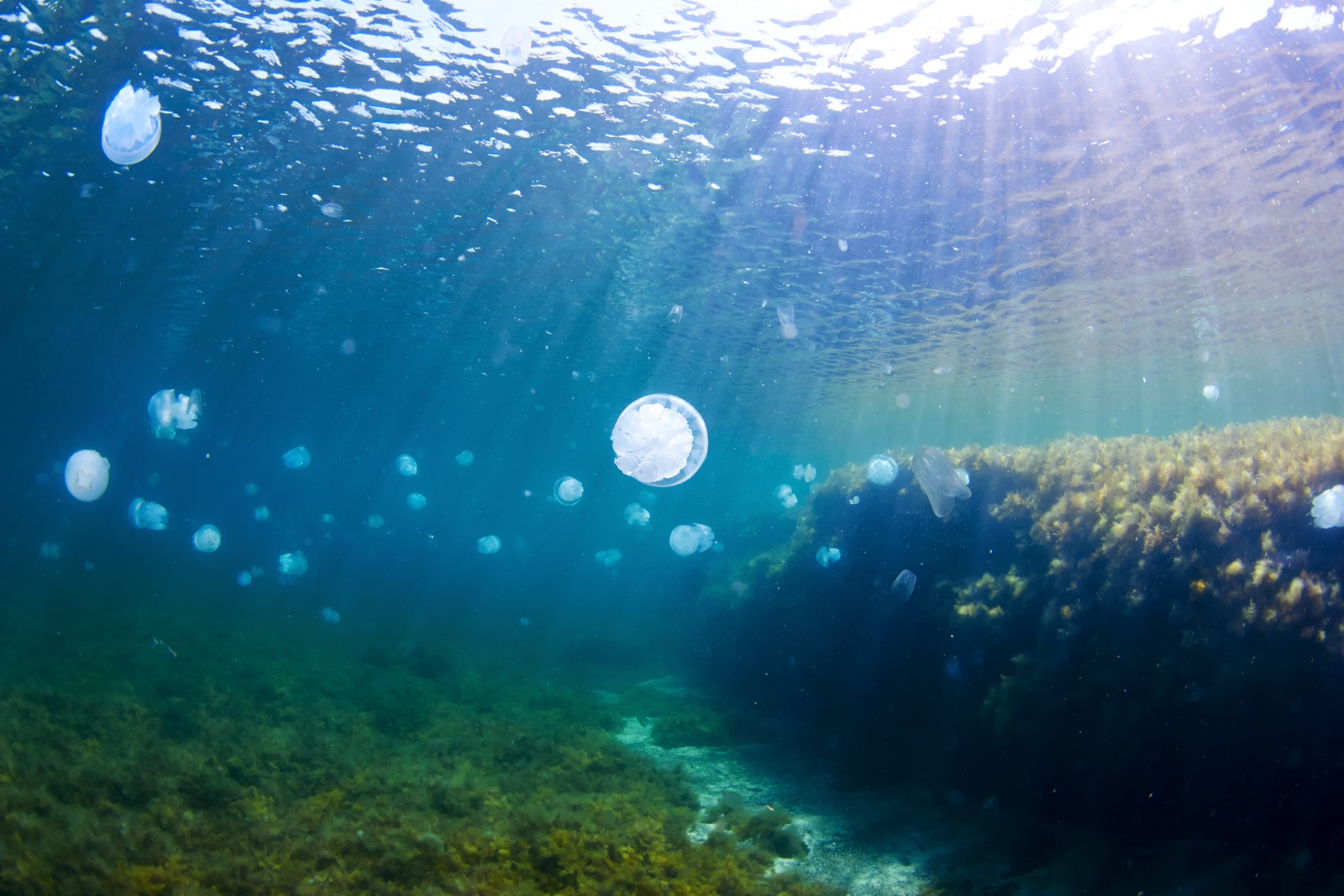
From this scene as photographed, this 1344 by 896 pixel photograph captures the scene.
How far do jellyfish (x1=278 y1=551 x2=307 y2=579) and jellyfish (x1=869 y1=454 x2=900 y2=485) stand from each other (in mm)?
29238

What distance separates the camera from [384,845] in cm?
590

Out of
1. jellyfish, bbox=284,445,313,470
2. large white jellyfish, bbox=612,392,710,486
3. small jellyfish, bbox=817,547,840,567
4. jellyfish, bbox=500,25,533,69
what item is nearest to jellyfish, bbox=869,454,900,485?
small jellyfish, bbox=817,547,840,567

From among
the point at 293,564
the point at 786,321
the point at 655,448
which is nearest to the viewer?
the point at 655,448

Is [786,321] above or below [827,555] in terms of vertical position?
above

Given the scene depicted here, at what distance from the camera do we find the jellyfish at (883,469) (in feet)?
43.8

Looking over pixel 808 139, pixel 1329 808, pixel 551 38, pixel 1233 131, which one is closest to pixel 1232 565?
pixel 1329 808

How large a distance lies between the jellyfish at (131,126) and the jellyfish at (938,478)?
582 inches

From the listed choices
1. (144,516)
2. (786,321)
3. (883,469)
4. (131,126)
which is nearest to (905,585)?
(883,469)

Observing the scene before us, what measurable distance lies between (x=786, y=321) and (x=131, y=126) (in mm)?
17640

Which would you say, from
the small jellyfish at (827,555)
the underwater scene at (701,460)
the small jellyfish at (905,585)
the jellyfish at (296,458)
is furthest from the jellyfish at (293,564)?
the small jellyfish at (905,585)

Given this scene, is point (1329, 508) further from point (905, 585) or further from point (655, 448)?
point (655, 448)

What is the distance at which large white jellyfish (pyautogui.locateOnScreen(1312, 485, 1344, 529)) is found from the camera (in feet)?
20.7

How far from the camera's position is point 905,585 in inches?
429

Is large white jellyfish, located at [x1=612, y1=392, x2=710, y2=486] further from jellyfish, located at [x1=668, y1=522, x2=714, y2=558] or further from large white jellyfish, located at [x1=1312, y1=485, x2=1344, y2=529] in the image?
large white jellyfish, located at [x1=1312, y1=485, x2=1344, y2=529]
